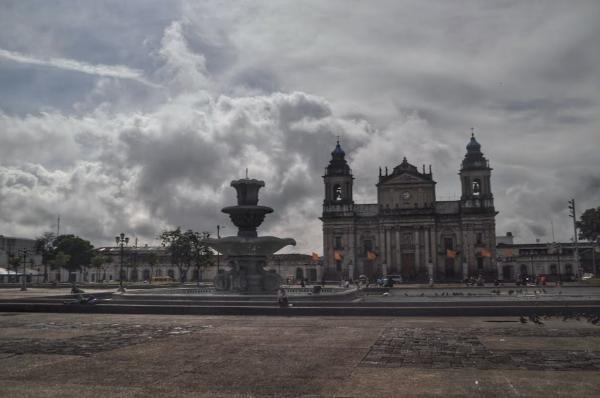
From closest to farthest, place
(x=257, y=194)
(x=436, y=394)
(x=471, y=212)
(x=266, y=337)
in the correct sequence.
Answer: (x=436, y=394) < (x=266, y=337) < (x=257, y=194) < (x=471, y=212)

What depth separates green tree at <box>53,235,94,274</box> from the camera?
7844 cm

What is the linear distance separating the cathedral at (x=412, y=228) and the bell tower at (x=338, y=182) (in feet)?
0.42

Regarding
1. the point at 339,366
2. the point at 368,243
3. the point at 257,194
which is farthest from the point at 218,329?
the point at 368,243

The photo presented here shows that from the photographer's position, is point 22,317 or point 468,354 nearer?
point 468,354

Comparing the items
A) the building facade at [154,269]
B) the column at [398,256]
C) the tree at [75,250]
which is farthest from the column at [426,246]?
the tree at [75,250]

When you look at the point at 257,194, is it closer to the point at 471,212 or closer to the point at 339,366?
the point at 339,366

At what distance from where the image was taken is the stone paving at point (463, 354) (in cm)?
934

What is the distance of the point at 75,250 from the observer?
78750 millimetres

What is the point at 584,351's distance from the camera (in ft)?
34.7

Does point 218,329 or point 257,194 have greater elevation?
point 257,194

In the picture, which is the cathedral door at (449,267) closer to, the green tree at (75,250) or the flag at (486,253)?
the flag at (486,253)

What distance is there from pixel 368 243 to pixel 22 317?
188 ft

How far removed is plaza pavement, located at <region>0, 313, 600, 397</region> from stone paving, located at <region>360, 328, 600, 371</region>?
0.02 m

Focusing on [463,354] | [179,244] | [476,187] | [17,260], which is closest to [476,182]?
[476,187]
